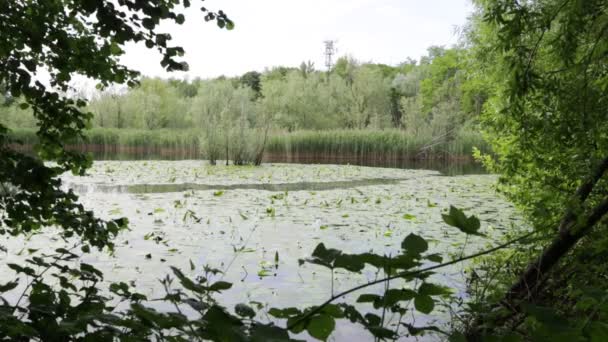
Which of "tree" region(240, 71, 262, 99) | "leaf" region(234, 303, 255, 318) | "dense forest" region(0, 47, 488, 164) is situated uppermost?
"tree" region(240, 71, 262, 99)

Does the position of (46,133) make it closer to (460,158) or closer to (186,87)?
(460,158)

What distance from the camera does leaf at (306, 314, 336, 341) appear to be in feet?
3.06

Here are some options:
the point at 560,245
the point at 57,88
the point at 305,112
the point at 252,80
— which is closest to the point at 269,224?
the point at 57,88

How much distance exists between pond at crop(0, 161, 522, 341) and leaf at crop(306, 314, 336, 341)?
1.49 meters

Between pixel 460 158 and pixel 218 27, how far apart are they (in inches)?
725

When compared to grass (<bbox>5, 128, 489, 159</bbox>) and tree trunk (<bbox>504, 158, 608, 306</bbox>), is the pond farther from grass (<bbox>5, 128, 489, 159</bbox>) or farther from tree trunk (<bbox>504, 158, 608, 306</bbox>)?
grass (<bbox>5, 128, 489, 159</bbox>)

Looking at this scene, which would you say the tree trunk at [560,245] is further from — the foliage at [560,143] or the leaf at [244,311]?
the leaf at [244,311]

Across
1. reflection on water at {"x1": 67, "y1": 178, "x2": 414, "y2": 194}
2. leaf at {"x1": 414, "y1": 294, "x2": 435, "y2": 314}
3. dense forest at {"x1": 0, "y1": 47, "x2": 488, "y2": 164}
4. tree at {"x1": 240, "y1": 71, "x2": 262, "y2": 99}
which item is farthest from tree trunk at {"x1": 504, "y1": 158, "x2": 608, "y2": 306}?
tree at {"x1": 240, "y1": 71, "x2": 262, "y2": 99}

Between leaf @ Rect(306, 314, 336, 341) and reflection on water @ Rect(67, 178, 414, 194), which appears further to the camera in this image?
reflection on water @ Rect(67, 178, 414, 194)

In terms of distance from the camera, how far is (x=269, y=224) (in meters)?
5.61

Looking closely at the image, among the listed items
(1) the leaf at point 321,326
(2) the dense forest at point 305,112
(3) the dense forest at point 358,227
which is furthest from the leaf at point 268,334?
(2) the dense forest at point 305,112

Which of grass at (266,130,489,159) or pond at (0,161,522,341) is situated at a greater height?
grass at (266,130,489,159)

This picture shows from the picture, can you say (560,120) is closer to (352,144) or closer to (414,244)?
(414,244)

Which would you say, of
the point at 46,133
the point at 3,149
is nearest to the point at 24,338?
the point at 3,149
